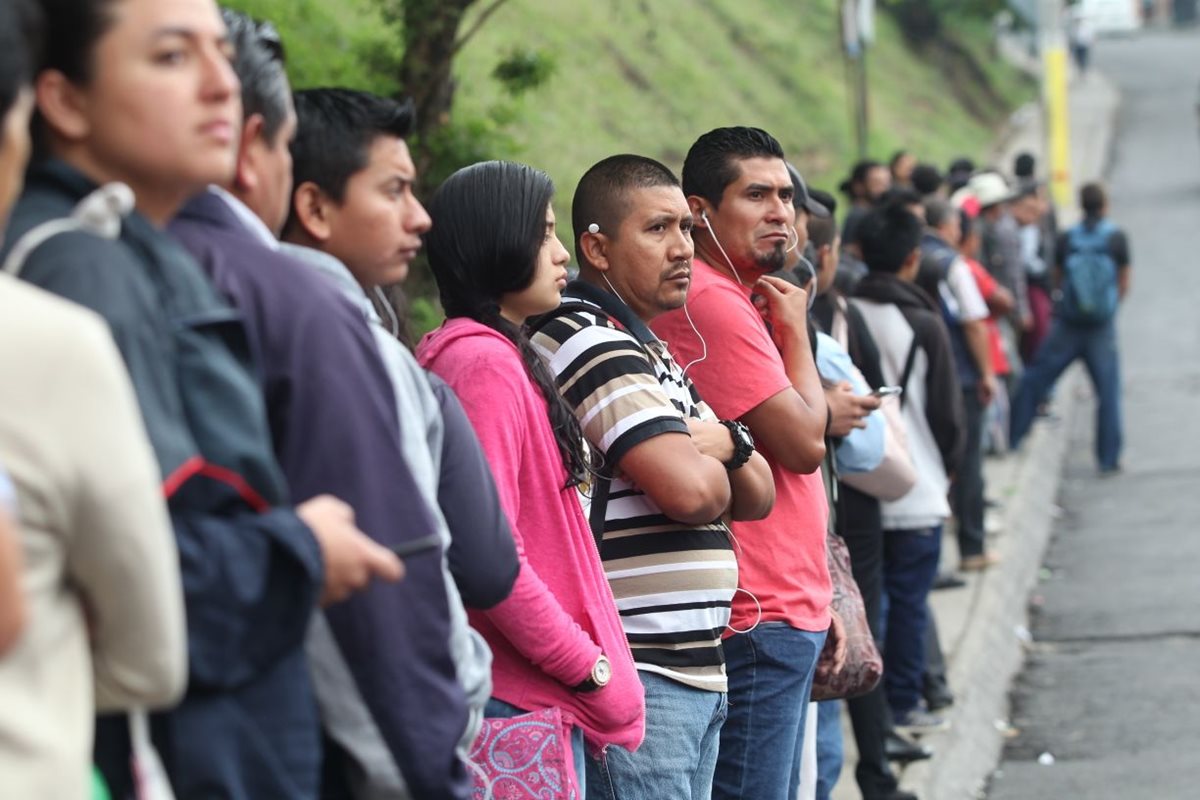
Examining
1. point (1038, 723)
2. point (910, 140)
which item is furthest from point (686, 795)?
point (910, 140)

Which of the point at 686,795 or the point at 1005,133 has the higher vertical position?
the point at 686,795

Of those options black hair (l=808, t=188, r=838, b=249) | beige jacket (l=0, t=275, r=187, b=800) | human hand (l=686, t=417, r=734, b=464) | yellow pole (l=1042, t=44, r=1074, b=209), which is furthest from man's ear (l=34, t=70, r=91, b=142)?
yellow pole (l=1042, t=44, r=1074, b=209)

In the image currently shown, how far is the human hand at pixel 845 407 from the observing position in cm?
500

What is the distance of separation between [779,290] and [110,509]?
2.91 m

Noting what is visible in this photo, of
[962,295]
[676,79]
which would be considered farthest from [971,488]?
[676,79]

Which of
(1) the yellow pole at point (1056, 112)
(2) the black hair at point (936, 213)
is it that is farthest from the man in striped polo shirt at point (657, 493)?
(1) the yellow pole at point (1056, 112)

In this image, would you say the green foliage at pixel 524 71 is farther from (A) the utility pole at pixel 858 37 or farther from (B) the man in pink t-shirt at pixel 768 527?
(A) the utility pole at pixel 858 37

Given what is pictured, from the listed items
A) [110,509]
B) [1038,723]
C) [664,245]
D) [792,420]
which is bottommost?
[1038,723]

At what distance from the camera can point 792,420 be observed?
4324mm

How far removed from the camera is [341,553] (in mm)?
2240

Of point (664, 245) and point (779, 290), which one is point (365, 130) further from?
point (779, 290)

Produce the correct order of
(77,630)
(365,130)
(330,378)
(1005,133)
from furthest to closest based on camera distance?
1. (1005,133)
2. (365,130)
3. (330,378)
4. (77,630)

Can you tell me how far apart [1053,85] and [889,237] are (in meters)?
16.0

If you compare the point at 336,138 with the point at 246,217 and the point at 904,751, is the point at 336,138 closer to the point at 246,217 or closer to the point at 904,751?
the point at 246,217
